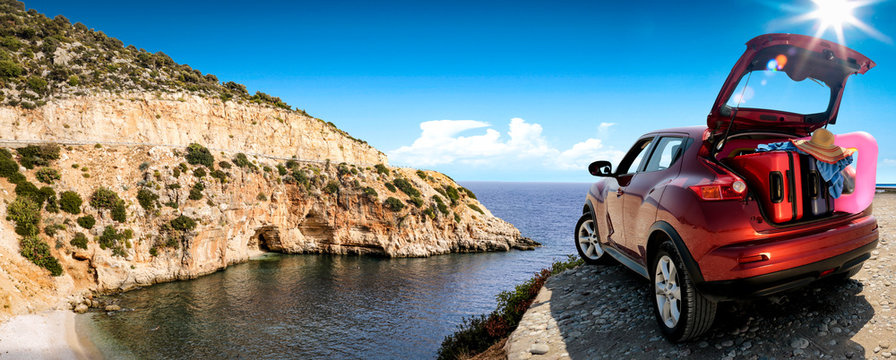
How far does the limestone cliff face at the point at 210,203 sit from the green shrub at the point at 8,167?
0.74 m

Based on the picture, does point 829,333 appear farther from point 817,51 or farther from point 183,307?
point 183,307

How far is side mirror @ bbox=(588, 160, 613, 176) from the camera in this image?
666 cm

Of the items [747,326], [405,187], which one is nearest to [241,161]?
[405,187]

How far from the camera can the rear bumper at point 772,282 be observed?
3.87m

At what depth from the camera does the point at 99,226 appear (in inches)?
1219

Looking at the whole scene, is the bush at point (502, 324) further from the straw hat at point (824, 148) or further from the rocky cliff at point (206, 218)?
the rocky cliff at point (206, 218)

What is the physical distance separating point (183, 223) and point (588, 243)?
3622cm

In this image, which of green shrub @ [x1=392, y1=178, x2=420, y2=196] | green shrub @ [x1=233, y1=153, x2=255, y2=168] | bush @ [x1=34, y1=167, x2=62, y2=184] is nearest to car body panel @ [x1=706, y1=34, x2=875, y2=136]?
bush @ [x1=34, y1=167, x2=62, y2=184]

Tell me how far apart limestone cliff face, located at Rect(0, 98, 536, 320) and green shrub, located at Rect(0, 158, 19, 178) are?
2.42 ft

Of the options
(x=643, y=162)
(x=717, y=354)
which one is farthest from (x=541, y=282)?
(x=717, y=354)

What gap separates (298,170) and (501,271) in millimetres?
25633

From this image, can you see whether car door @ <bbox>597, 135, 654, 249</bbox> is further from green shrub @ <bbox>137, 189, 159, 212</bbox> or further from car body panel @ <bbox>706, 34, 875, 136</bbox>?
green shrub @ <bbox>137, 189, 159, 212</bbox>

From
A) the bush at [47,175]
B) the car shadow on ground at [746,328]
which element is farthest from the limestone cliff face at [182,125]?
the car shadow on ground at [746,328]

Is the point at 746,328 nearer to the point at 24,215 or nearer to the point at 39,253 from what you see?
the point at 39,253
